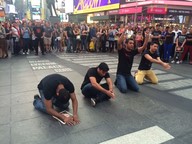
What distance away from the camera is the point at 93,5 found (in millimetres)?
34969

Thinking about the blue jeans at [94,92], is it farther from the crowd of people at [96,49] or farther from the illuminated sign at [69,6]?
the illuminated sign at [69,6]

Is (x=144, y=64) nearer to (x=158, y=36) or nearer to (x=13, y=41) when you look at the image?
(x=158, y=36)

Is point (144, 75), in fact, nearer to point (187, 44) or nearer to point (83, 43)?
point (187, 44)

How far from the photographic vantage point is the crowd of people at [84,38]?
34.6 feet

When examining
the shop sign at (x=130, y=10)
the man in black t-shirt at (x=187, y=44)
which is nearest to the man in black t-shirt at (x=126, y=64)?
the man in black t-shirt at (x=187, y=44)

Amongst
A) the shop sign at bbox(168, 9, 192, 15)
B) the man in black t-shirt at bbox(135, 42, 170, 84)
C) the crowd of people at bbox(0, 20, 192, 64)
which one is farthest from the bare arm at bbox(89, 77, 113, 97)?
the shop sign at bbox(168, 9, 192, 15)

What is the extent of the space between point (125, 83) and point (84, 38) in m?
8.32

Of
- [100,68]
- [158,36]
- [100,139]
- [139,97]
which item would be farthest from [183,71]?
[100,139]

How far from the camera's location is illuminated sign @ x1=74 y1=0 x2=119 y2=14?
2858cm

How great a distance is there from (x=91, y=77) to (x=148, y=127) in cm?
162

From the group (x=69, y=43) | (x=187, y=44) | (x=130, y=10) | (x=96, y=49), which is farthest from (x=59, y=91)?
(x=130, y=10)

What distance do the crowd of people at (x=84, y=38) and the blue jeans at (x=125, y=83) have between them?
3.26 metres

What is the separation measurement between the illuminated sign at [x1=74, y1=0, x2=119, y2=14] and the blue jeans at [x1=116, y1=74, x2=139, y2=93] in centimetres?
2343

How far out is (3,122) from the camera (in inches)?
151
